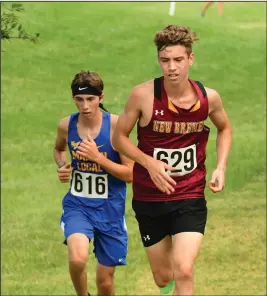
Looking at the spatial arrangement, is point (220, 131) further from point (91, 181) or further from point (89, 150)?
point (91, 181)

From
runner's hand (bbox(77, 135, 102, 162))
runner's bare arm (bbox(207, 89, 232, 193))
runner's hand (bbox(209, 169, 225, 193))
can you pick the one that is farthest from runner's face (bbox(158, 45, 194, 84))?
runner's hand (bbox(77, 135, 102, 162))

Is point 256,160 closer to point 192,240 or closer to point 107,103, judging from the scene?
point 107,103

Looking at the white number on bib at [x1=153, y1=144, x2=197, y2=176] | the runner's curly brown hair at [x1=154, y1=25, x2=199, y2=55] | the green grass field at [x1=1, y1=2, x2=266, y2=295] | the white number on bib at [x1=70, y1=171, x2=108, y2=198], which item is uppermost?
the runner's curly brown hair at [x1=154, y1=25, x2=199, y2=55]

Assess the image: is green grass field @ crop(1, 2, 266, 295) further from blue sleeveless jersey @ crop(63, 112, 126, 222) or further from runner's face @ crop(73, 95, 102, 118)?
runner's face @ crop(73, 95, 102, 118)

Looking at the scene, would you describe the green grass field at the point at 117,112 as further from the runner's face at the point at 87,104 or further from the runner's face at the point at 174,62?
the runner's face at the point at 174,62

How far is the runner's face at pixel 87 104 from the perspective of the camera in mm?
9305

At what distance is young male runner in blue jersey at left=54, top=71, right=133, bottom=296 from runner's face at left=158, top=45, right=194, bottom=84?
1429mm

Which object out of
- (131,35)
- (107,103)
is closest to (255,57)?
(131,35)

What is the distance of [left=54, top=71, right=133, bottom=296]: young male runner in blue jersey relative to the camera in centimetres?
922

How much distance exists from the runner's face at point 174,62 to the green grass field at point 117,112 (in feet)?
15.4

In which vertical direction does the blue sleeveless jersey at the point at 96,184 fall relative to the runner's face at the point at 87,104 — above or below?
below

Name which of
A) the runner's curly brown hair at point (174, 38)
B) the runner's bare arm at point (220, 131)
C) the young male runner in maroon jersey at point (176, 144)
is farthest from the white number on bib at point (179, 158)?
the runner's curly brown hair at point (174, 38)

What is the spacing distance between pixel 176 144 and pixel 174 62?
0.66 meters

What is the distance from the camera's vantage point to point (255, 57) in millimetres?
31484
